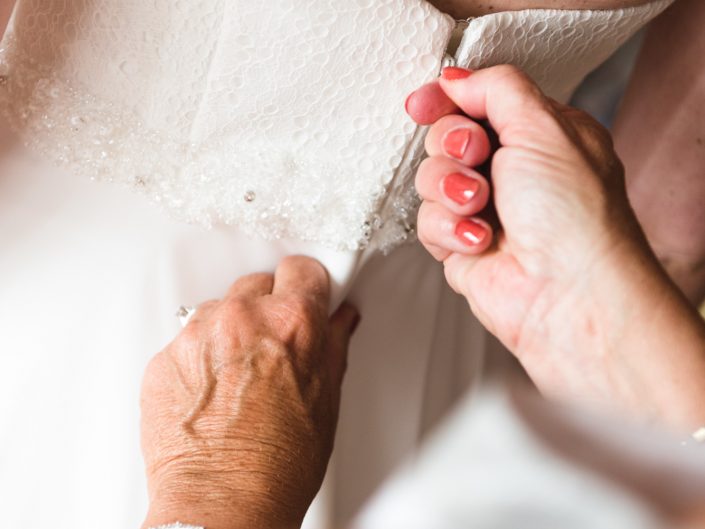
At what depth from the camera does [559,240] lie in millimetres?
625

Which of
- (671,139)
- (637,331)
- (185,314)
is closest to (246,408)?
(185,314)

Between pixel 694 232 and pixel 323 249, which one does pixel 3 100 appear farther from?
pixel 694 232

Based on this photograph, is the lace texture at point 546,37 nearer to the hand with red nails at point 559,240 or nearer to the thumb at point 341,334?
the hand with red nails at point 559,240

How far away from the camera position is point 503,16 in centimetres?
65

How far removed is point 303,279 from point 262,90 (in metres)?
0.22

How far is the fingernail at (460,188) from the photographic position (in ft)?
2.08

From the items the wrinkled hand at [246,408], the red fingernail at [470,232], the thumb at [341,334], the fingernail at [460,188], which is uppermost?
the fingernail at [460,188]

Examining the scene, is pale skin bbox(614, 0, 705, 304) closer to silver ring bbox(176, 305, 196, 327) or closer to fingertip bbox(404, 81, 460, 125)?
fingertip bbox(404, 81, 460, 125)

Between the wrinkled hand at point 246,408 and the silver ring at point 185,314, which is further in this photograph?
the silver ring at point 185,314

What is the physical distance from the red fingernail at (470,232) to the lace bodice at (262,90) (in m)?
0.13

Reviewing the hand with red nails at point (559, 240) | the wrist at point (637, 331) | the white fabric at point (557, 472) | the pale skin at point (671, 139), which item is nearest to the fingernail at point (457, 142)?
the hand with red nails at point (559, 240)

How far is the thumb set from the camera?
84 centimetres

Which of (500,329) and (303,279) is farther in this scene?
(303,279)

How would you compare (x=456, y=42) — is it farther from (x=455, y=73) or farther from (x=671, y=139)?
(x=671, y=139)
